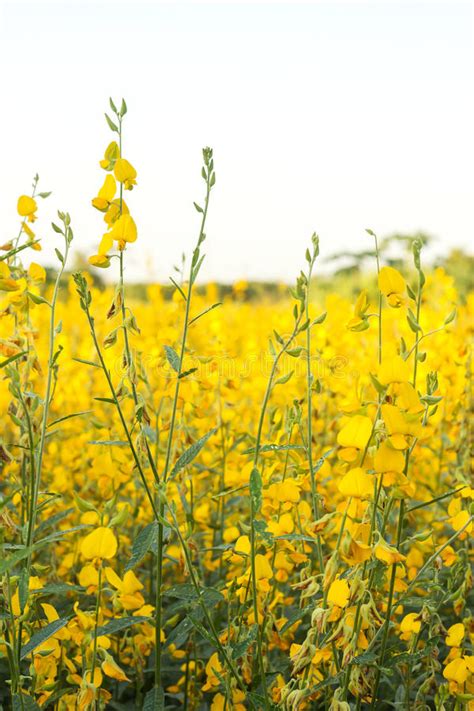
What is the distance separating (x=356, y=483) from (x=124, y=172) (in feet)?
2.82

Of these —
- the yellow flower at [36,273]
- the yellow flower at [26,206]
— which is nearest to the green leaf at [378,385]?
the yellow flower at [36,273]

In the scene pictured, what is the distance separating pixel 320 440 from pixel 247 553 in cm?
173

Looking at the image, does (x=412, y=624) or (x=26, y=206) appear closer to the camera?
(x=412, y=624)

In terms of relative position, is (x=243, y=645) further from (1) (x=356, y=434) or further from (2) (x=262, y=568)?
(1) (x=356, y=434)

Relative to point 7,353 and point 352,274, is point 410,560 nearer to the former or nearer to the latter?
point 7,353

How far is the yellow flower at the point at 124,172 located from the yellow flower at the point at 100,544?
756mm

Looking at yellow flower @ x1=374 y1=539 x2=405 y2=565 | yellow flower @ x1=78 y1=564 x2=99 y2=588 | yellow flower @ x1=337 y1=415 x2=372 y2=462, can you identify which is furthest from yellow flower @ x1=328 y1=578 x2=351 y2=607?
yellow flower @ x1=78 y1=564 x2=99 y2=588

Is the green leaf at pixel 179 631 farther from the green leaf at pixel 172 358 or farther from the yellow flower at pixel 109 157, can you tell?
the yellow flower at pixel 109 157

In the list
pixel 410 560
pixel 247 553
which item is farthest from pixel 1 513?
pixel 410 560

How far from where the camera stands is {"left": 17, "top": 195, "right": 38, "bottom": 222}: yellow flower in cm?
206

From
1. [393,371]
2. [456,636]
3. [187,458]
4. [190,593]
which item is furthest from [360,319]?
[456,636]

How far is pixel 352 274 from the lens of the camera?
58.2 feet

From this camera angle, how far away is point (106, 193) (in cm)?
167

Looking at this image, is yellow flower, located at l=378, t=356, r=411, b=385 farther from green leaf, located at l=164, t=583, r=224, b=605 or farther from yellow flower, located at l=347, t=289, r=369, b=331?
green leaf, located at l=164, t=583, r=224, b=605
